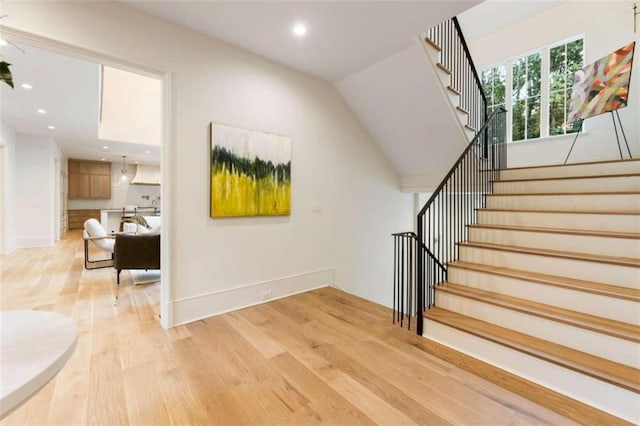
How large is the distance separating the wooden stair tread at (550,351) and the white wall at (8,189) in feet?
28.2

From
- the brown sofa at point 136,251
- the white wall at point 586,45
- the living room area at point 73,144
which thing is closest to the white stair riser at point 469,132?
the white wall at point 586,45

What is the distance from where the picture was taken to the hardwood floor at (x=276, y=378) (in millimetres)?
1662

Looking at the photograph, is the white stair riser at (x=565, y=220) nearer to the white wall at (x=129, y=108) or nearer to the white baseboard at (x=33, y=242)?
the white wall at (x=129, y=108)

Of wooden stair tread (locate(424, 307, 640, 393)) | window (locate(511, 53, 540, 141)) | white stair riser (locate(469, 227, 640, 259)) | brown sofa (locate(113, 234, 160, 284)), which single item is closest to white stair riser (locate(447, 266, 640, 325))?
wooden stair tread (locate(424, 307, 640, 393))

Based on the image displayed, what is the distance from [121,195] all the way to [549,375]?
1318cm

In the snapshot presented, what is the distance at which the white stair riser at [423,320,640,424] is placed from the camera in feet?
5.47

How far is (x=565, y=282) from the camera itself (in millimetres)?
2314

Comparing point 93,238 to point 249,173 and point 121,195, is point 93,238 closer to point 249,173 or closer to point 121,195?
point 249,173

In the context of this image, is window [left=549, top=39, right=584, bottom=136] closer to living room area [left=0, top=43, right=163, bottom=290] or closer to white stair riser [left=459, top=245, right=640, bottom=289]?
white stair riser [left=459, top=245, right=640, bottom=289]

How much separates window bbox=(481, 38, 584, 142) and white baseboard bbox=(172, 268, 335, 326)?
4479 millimetres

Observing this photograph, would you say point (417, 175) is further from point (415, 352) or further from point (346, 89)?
point (415, 352)

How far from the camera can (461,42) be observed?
4051mm

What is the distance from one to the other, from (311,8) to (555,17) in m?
4.92

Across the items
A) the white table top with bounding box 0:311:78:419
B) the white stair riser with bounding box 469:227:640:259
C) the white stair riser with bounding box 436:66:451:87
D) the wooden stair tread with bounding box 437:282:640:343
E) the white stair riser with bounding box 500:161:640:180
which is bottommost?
the wooden stair tread with bounding box 437:282:640:343
